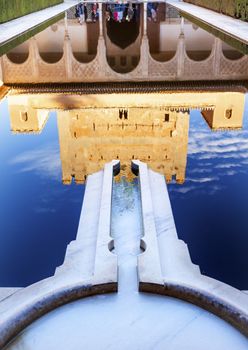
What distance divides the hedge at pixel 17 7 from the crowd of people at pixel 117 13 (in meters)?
1.95

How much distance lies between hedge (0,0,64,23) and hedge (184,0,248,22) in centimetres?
734

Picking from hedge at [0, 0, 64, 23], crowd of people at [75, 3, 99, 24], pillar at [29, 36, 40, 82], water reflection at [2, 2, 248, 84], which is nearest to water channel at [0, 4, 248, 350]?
water reflection at [2, 2, 248, 84]

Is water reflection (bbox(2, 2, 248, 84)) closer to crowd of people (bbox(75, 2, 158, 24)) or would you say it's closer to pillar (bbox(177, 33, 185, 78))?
pillar (bbox(177, 33, 185, 78))

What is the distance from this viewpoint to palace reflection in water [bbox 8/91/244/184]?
4383 millimetres

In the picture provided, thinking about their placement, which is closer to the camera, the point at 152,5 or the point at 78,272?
the point at 78,272

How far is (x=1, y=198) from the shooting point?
3.57m

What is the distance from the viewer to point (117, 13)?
22.3 m

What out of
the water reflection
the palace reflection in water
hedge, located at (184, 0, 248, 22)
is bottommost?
the water reflection

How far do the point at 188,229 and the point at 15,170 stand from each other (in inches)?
74.7

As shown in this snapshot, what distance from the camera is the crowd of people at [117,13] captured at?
69.7ft

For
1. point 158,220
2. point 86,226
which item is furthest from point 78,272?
point 158,220

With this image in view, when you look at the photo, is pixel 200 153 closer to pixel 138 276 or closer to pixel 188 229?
pixel 188 229

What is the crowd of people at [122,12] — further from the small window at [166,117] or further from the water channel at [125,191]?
the small window at [166,117]

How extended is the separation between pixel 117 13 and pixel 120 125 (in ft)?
61.9
